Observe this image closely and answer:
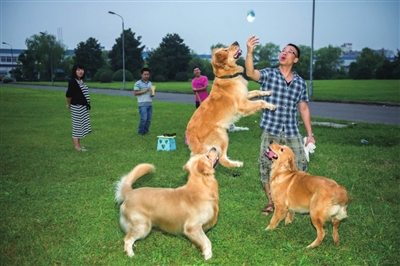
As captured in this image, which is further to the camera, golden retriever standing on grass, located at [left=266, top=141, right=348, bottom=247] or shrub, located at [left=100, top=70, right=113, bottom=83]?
shrub, located at [left=100, top=70, right=113, bottom=83]

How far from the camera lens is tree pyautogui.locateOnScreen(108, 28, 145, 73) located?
7422 centimetres

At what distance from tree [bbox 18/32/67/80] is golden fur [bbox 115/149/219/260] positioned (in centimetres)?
8755

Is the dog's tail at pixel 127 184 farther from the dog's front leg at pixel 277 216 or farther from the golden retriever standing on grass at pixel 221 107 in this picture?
the dog's front leg at pixel 277 216

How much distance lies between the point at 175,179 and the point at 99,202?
1.76 metres

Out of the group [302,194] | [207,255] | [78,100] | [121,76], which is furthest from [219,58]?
[121,76]

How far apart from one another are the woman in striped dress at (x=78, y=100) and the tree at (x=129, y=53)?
218 feet

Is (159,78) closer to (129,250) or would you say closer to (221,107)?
(221,107)

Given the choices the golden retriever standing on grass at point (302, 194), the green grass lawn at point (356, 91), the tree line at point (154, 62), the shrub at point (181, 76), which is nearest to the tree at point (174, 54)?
the tree line at point (154, 62)

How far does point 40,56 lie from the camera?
83688 millimetres

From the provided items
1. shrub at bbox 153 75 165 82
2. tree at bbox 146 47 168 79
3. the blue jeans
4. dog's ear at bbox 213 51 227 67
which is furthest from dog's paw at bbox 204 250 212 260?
tree at bbox 146 47 168 79

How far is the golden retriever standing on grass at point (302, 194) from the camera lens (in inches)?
169

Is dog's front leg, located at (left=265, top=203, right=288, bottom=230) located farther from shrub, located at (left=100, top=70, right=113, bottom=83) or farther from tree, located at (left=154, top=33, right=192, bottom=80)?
tree, located at (left=154, top=33, right=192, bottom=80)

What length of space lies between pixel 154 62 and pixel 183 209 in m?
70.5

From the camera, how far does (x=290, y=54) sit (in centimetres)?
511
